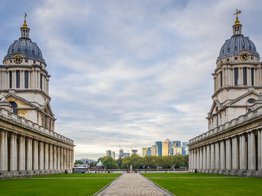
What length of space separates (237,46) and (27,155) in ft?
202

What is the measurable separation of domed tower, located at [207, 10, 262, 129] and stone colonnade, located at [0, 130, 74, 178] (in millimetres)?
42316

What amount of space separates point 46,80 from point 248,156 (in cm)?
6772

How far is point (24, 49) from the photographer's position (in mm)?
118562

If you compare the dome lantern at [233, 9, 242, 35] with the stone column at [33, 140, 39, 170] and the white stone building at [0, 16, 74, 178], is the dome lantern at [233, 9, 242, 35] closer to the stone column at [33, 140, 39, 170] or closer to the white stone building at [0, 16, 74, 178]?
the white stone building at [0, 16, 74, 178]

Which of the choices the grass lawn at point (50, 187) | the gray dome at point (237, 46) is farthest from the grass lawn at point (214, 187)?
the gray dome at point (237, 46)

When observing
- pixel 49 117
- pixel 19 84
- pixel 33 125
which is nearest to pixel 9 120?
pixel 33 125

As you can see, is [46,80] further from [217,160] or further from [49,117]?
[217,160]

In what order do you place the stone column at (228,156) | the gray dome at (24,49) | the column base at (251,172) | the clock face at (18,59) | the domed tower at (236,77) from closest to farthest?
the column base at (251,172) < the stone column at (228,156) < the domed tower at (236,77) < the clock face at (18,59) < the gray dome at (24,49)

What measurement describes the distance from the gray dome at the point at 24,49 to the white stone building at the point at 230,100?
4818 cm

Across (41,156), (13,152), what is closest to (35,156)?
(41,156)

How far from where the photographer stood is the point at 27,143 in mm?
86250

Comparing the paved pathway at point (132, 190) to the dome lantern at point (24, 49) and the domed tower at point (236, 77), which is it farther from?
the dome lantern at point (24, 49)

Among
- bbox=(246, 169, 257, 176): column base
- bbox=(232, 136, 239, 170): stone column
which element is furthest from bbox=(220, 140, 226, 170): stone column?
bbox=(246, 169, 257, 176): column base

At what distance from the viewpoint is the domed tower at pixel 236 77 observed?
108 meters
